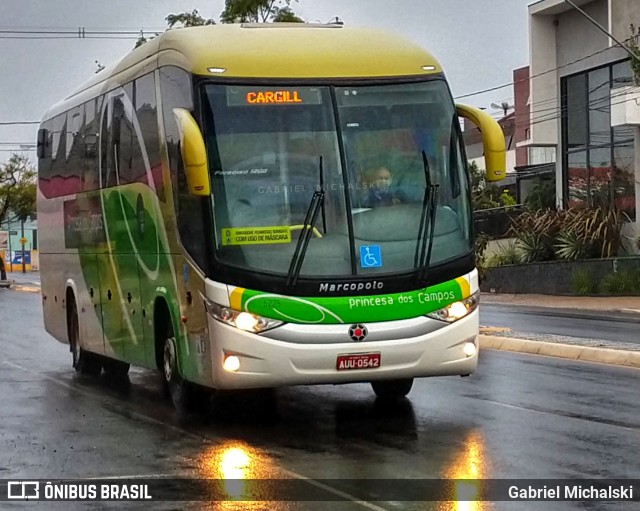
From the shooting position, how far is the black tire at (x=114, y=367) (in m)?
17.0

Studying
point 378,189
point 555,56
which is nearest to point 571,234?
point 555,56

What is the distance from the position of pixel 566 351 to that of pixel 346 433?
722cm

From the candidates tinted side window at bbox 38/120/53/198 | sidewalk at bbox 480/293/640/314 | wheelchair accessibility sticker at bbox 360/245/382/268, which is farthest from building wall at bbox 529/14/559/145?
wheelchair accessibility sticker at bbox 360/245/382/268

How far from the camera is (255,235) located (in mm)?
10953

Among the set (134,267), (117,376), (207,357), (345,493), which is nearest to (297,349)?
(207,357)

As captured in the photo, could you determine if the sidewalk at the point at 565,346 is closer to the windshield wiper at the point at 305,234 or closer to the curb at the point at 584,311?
the windshield wiper at the point at 305,234

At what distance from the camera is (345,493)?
8.39m

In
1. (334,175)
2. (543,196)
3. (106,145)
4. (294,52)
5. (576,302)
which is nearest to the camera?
(334,175)

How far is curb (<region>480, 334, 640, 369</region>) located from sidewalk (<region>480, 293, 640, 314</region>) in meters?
13.4

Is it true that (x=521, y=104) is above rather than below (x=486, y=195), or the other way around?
above

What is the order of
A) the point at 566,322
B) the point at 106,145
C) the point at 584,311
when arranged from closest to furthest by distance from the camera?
the point at 106,145 → the point at 566,322 → the point at 584,311

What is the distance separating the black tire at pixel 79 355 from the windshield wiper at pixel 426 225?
6853 millimetres

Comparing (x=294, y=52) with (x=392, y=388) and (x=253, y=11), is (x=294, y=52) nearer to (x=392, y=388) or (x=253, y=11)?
(x=392, y=388)

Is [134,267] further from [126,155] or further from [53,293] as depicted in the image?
[53,293]
